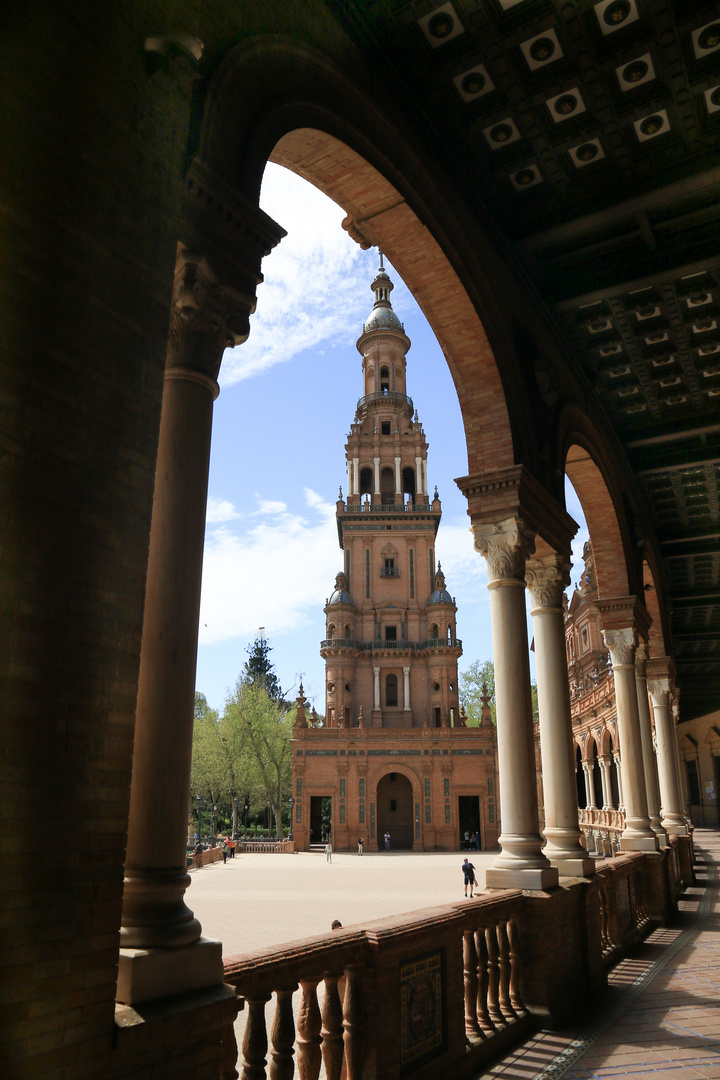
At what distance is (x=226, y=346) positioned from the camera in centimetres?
463

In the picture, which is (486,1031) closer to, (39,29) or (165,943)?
(165,943)

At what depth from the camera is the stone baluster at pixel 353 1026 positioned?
14.9ft

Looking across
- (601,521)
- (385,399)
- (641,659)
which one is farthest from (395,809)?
(601,521)

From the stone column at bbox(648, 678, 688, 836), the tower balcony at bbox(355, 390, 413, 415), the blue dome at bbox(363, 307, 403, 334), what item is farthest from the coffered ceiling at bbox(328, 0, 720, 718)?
the blue dome at bbox(363, 307, 403, 334)

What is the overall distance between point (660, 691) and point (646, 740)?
4373 mm

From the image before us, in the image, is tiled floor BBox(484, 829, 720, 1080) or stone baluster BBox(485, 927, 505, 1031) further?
stone baluster BBox(485, 927, 505, 1031)

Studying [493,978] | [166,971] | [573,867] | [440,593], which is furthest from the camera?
[440,593]

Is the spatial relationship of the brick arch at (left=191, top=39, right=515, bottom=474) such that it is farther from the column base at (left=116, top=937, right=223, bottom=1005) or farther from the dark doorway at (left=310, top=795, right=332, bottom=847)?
the dark doorway at (left=310, top=795, right=332, bottom=847)

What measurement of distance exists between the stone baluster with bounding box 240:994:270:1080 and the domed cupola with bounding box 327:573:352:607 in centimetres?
5409

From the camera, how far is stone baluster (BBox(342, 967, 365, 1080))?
4.55 metres

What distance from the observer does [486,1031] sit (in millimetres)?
6148

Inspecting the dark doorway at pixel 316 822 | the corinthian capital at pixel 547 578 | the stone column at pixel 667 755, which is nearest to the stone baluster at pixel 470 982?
the corinthian capital at pixel 547 578

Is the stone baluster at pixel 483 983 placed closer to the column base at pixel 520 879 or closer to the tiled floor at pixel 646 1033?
the tiled floor at pixel 646 1033

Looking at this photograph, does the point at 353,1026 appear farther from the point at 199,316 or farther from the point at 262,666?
the point at 262,666
